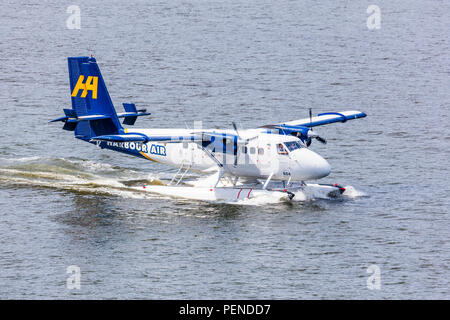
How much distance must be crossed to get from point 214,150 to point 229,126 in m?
20.1

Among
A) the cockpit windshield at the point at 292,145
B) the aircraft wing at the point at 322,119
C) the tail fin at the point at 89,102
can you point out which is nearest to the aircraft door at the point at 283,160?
the cockpit windshield at the point at 292,145

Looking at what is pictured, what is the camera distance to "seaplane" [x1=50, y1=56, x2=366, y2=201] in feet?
175

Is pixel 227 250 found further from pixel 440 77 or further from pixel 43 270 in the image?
pixel 440 77

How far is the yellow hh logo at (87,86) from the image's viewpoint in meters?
56.4

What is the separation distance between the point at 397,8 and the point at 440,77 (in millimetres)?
43429

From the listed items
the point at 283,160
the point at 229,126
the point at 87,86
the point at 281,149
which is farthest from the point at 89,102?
the point at 229,126

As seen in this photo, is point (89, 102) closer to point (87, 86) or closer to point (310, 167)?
point (87, 86)

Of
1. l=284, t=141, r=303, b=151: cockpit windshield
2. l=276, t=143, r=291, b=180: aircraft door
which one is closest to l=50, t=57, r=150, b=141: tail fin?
l=276, t=143, r=291, b=180: aircraft door

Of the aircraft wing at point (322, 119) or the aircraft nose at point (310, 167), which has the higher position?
the aircraft wing at point (322, 119)

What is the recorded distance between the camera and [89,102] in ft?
186

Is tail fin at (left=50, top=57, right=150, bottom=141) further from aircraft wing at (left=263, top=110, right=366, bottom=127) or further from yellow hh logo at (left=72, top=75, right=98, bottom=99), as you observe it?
aircraft wing at (left=263, top=110, right=366, bottom=127)

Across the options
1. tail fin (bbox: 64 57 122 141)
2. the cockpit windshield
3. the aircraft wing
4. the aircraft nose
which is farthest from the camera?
the aircraft wing

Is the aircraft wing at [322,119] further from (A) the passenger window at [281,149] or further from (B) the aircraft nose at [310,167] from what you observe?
(B) the aircraft nose at [310,167]

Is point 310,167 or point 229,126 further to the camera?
point 229,126
